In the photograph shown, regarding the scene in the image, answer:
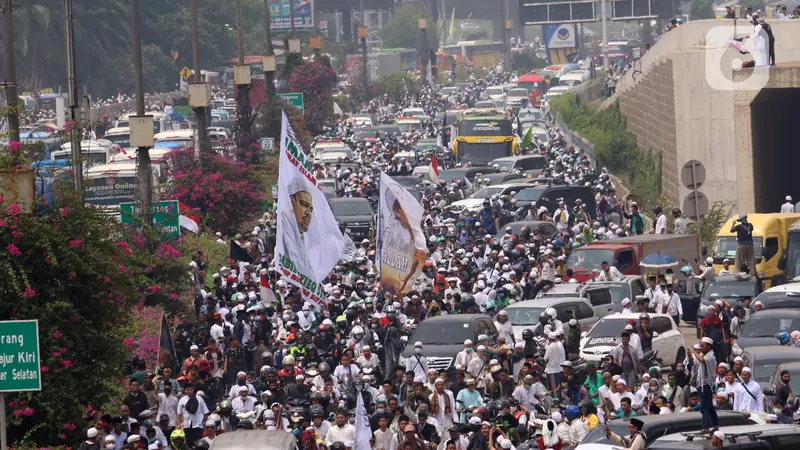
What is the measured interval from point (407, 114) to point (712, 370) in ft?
179

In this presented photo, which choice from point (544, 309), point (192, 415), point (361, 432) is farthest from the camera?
point (544, 309)

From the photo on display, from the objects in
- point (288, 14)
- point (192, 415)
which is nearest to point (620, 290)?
point (192, 415)

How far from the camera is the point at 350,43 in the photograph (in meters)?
123

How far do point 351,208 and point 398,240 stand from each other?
45.3 feet

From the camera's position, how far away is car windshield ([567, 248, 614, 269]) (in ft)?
97.3

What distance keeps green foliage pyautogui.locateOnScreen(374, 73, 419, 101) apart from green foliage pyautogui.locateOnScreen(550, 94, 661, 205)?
25290 mm

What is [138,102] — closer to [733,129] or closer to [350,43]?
[733,129]

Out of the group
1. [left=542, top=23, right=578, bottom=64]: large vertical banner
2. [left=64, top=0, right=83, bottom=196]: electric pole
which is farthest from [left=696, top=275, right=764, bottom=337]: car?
[left=542, top=23, right=578, bottom=64]: large vertical banner

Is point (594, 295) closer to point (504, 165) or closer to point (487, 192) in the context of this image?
point (487, 192)

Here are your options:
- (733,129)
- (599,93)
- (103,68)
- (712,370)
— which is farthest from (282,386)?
(103,68)

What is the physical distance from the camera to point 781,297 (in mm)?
24688

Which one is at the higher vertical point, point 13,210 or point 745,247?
point 13,210

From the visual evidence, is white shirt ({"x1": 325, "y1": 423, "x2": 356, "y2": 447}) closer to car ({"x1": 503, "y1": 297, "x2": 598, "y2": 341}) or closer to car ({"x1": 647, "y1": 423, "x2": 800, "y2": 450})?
car ({"x1": 647, "y1": 423, "x2": 800, "y2": 450})

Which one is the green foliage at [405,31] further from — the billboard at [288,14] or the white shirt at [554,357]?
the white shirt at [554,357]
